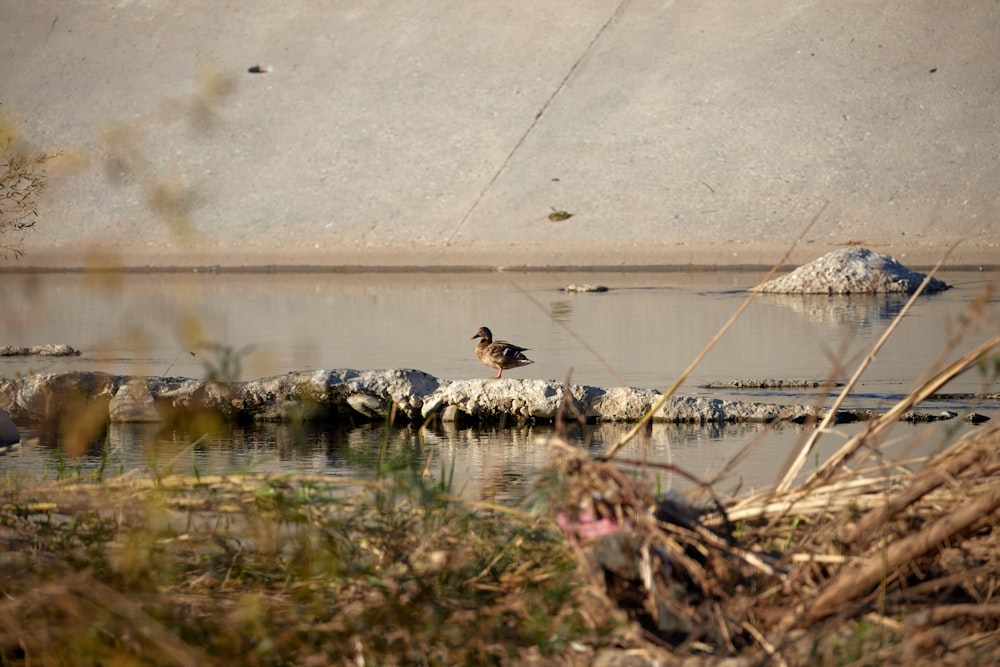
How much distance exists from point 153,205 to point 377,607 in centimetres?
108

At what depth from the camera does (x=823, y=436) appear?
697cm

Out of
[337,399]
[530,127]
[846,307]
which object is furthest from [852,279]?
[530,127]

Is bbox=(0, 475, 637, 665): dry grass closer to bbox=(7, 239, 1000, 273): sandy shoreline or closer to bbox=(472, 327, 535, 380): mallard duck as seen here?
bbox=(472, 327, 535, 380): mallard duck

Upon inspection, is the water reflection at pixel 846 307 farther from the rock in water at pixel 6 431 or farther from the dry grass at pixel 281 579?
the dry grass at pixel 281 579

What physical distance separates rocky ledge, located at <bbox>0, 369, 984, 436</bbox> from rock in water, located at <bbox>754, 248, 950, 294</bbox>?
10873mm

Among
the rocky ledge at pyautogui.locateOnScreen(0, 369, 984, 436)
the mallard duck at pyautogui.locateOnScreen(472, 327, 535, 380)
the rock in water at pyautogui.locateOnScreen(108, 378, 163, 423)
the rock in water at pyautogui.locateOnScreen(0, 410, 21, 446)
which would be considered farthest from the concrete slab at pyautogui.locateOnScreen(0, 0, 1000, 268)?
the rock in water at pyautogui.locateOnScreen(0, 410, 21, 446)

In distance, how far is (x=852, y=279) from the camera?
60.8 feet

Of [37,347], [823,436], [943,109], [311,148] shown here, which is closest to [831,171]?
[943,109]

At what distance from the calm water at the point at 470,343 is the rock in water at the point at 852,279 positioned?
67cm

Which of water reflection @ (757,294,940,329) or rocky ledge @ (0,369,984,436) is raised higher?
water reflection @ (757,294,940,329)

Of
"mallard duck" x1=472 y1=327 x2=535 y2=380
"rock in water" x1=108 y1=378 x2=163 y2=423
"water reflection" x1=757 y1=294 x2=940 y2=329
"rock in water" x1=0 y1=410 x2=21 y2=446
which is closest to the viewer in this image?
"rock in water" x1=0 y1=410 x2=21 y2=446

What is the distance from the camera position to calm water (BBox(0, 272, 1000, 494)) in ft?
19.4

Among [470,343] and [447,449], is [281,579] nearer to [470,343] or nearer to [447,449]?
[447,449]

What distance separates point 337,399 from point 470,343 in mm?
4007
